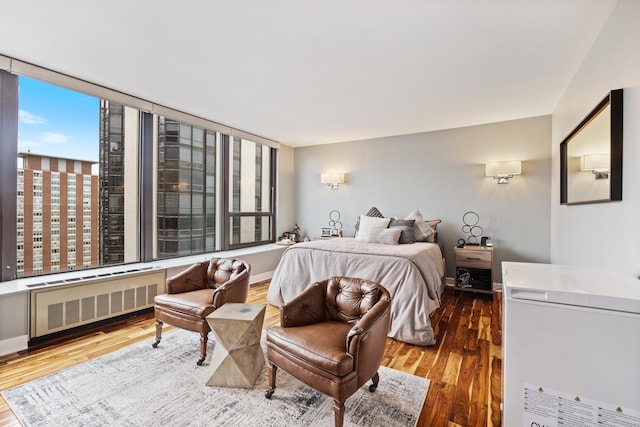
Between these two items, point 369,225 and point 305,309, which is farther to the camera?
point 369,225

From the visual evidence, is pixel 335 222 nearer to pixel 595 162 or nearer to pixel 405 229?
pixel 405 229

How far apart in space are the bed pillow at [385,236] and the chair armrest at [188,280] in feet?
7.35

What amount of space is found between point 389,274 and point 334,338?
1325 mm

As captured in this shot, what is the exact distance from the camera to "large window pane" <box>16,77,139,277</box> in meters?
2.89

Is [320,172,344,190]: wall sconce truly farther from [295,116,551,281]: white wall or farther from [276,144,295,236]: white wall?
[276,144,295,236]: white wall

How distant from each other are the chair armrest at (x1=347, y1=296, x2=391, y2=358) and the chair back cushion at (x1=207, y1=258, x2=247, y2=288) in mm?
1494

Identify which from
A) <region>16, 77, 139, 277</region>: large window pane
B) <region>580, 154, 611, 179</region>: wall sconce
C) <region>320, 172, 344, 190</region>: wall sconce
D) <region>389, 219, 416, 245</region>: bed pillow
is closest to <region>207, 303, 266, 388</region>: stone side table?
<region>16, 77, 139, 277</region>: large window pane

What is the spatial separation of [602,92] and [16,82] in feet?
16.3

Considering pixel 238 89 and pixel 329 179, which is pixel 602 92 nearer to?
pixel 238 89

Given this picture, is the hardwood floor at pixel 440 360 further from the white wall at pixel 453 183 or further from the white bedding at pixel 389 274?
the white wall at pixel 453 183

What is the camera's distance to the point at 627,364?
112 centimetres

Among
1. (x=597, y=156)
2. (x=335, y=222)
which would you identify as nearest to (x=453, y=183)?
(x=335, y=222)

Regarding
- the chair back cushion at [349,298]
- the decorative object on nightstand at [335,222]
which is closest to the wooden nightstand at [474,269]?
the decorative object on nightstand at [335,222]

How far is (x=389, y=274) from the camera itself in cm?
301
